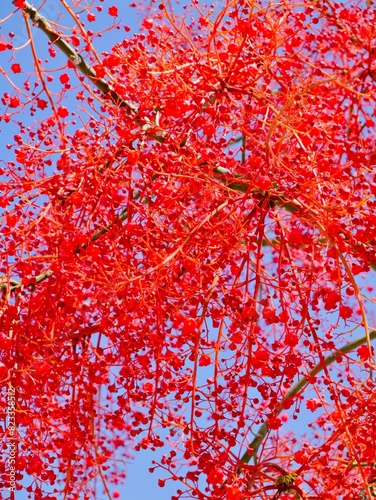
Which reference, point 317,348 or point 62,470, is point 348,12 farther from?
point 62,470

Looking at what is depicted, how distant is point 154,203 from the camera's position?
9.14ft

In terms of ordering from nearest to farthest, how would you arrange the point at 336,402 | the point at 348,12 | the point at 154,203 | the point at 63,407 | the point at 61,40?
the point at 336,402
the point at 154,203
the point at 61,40
the point at 63,407
the point at 348,12

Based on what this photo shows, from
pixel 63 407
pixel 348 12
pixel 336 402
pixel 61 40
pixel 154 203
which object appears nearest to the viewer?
pixel 336 402

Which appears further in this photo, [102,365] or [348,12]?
[348,12]

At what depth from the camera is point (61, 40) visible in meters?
2.99

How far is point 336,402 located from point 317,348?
0.17m

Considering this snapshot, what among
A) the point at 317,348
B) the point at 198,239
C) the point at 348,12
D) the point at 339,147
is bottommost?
the point at 317,348

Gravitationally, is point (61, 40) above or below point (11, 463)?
above

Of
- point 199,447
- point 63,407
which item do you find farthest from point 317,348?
point 63,407

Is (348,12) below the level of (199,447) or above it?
above

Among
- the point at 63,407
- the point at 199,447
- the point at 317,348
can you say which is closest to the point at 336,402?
the point at 317,348

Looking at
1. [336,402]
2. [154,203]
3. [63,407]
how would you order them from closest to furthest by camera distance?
[336,402] < [154,203] < [63,407]

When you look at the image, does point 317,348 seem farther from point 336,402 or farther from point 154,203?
point 154,203

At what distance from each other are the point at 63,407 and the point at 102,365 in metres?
0.37
